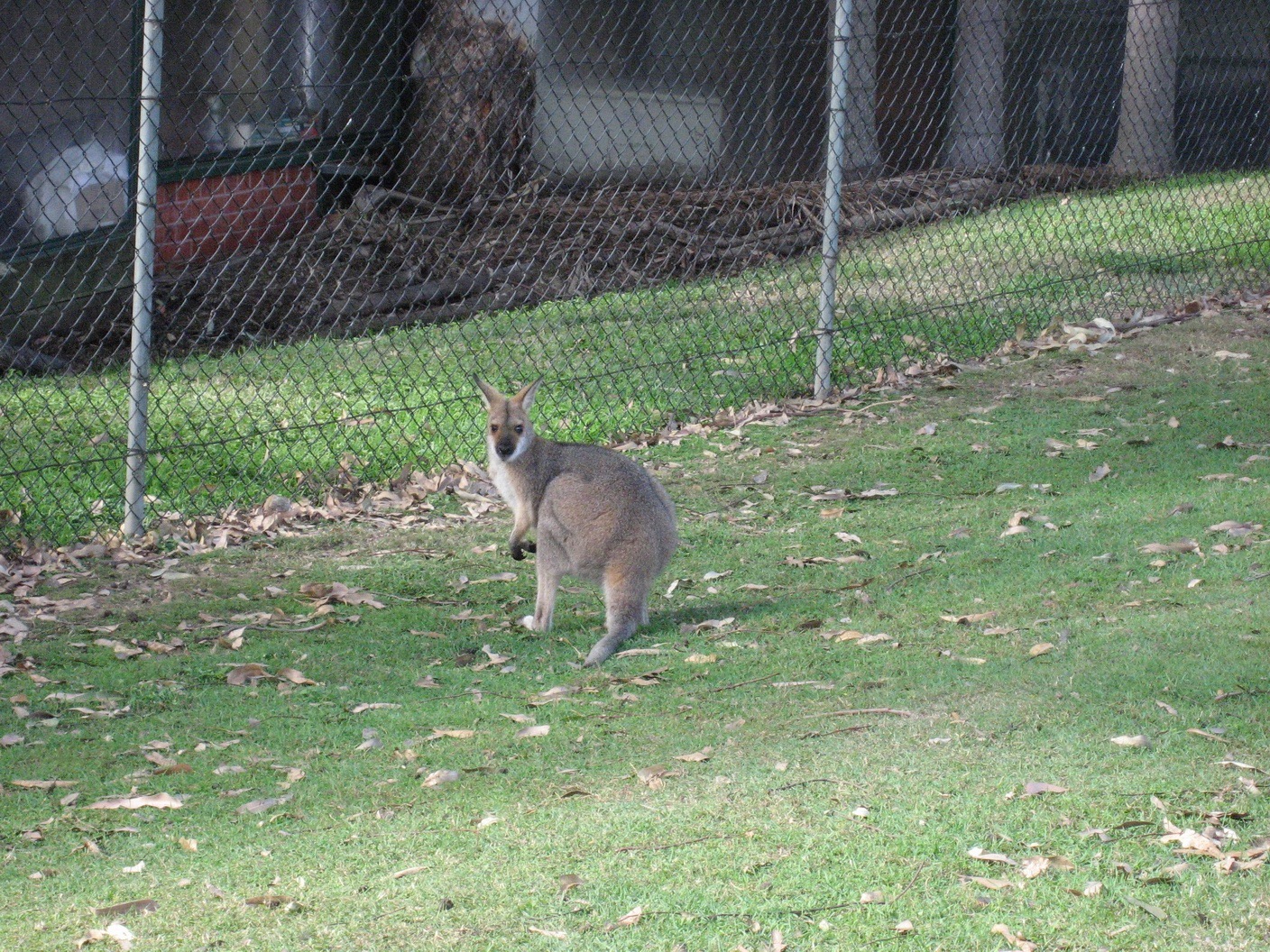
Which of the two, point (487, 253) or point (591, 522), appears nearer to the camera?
point (591, 522)

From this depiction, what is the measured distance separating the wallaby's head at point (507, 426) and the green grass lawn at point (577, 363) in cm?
138

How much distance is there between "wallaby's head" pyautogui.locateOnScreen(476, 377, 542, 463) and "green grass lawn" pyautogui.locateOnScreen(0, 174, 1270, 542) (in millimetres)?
1376

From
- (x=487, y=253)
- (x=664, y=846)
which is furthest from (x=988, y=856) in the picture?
(x=487, y=253)

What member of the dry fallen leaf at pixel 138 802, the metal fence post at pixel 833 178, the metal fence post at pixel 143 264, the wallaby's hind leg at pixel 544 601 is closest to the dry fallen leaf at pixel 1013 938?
the dry fallen leaf at pixel 138 802

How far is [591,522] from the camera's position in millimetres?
4836

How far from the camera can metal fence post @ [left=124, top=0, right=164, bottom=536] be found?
5.64 metres

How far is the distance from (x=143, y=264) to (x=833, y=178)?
3.61m

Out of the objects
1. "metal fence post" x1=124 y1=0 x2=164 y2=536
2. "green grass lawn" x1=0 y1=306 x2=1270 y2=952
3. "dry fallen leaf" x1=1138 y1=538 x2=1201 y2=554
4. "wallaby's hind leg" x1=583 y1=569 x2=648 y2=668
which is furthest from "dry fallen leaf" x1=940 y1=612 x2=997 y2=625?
"metal fence post" x1=124 y1=0 x2=164 y2=536

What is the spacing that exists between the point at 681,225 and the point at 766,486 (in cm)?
506

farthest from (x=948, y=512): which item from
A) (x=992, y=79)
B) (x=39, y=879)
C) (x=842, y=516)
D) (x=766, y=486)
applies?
(x=992, y=79)

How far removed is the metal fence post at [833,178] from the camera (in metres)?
7.39

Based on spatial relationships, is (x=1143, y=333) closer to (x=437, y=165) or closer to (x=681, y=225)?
(x=681, y=225)

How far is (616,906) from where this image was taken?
10.0 feet

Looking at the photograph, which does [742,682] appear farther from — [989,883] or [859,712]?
[989,883]
